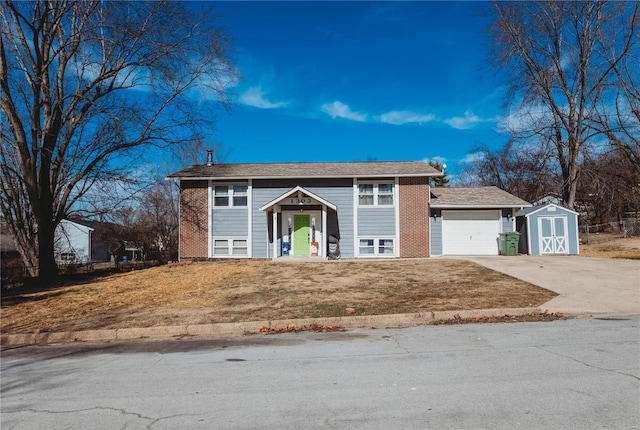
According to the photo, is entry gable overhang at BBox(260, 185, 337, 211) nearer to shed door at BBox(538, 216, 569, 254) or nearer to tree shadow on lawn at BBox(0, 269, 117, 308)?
tree shadow on lawn at BBox(0, 269, 117, 308)

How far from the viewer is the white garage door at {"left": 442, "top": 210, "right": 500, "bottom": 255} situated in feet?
72.7

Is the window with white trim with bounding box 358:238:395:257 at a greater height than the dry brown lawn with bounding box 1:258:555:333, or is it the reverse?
the window with white trim with bounding box 358:238:395:257

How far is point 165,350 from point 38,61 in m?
15.8

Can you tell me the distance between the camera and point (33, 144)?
16766mm

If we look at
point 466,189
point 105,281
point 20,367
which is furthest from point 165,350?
point 466,189

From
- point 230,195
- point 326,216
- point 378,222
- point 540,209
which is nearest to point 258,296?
point 326,216

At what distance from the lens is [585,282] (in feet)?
38.3

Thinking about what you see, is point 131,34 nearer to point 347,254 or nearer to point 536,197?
point 347,254

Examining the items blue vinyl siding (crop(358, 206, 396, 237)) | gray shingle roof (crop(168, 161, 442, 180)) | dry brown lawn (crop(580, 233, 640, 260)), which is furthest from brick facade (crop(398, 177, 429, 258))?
dry brown lawn (crop(580, 233, 640, 260))

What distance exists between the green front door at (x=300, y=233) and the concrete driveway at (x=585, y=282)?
28.6 ft

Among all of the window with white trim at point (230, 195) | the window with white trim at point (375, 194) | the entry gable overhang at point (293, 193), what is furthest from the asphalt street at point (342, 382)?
the window with white trim at point (230, 195)

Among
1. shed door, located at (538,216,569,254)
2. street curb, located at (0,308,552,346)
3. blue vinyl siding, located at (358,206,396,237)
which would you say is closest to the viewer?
street curb, located at (0,308,552,346)

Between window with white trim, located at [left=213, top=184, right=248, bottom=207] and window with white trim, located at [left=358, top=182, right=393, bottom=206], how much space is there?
606cm

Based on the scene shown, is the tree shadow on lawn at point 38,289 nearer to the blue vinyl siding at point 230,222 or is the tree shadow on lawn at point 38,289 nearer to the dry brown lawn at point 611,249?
the blue vinyl siding at point 230,222
